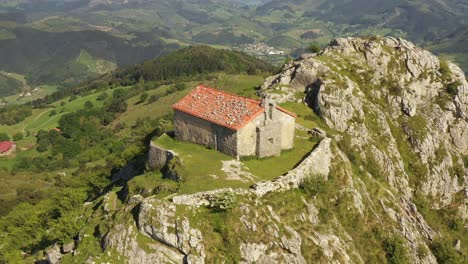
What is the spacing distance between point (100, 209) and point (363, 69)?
58.2 meters

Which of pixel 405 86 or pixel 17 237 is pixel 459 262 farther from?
pixel 17 237

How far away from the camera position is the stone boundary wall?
3569 centimetres

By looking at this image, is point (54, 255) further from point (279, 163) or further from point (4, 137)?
point (4, 137)

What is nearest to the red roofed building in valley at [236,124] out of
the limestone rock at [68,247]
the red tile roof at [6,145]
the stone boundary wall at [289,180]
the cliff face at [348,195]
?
the stone boundary wall at [289,180]

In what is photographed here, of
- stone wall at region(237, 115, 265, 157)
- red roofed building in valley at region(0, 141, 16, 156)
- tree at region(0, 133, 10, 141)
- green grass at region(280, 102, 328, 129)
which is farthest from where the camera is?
tree at region(0, 133, 10, 141)

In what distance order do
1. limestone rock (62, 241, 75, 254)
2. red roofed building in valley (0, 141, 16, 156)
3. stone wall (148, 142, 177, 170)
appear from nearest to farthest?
limestone rock (62, 241, 75, 254), stone wall (148, 142, 177, 170), red roofed building in valley (0, 141, 16, 156)

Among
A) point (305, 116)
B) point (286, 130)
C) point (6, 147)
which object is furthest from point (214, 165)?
point (6, 147)

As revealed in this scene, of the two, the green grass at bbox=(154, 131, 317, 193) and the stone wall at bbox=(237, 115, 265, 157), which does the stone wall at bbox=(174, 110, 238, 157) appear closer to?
the stone wall at bbox=(237, 115, 265, 157)

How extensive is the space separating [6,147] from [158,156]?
156m

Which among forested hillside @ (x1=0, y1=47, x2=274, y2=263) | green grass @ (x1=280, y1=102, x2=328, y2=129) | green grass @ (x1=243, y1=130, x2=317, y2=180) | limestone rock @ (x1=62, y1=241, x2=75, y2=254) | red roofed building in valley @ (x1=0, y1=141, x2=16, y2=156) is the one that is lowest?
red roofed building in valley @ (x1=0, y1=141, x2=16, y2=156)

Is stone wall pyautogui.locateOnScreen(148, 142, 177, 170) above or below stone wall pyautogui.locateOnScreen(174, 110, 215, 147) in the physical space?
below

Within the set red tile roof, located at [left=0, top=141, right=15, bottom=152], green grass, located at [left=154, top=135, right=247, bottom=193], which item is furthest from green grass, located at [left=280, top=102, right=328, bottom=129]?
red tile roof, located at [left=0, top=141, right=15, bottom=152]

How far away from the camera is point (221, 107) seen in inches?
1833

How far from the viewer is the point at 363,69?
8019cm
